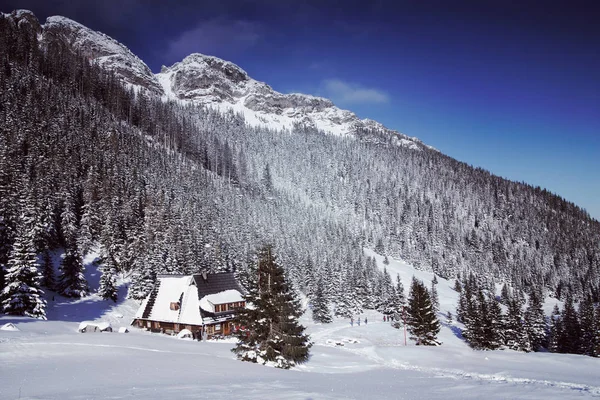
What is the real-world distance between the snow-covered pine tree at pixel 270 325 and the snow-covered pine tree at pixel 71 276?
1336 inches

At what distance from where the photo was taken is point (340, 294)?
79.2 meters

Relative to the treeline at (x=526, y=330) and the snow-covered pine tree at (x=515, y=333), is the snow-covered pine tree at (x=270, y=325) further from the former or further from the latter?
the snow-covered pine tree at (x=515, y=333)

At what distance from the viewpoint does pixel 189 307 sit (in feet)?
152

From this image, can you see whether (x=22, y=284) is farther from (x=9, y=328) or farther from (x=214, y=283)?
(x=214, y=283)

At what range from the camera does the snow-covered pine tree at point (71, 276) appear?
48938 millimetres

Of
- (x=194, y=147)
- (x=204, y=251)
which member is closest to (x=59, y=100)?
(x=194, y=147)

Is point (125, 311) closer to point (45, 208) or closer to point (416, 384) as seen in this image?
point (45, 208)

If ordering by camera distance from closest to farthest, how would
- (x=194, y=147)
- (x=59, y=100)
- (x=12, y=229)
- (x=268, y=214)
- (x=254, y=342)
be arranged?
1. (x=254, y=342)
2. (x=12, y=229)
3. (x=59, y=100)
4. (x=268, y=214)
5. (x=194, y=147)

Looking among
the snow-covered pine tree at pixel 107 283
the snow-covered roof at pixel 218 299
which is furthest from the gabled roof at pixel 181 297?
the snow-covered pine tree at pixel 107 283

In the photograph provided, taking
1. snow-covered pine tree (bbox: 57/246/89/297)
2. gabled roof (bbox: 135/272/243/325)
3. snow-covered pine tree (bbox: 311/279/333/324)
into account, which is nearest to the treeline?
snow-covered pine tree (bbox: 311/279/333/324)

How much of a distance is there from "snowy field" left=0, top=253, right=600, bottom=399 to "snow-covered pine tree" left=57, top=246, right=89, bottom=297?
14.8ft

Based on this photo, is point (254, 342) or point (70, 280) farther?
point (70, 280)

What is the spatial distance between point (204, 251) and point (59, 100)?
79.3 metres

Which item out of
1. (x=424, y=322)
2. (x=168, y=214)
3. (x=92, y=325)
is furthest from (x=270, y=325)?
(x=168, y=214)
